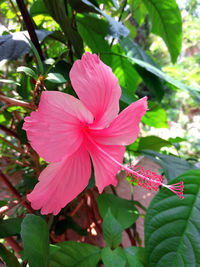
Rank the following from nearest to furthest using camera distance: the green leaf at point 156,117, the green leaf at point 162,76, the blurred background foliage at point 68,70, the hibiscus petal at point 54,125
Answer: the hibiscus petal at point 54,125 < the blurred background foliage at point 68,70 < the green leaf at point 162,76 < the green leaf at point 156,117

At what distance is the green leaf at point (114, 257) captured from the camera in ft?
1.22

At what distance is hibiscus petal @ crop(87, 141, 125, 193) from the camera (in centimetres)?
35

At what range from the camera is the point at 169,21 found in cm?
72

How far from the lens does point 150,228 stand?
406 millimetres

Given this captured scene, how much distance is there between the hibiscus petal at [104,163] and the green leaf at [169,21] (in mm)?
512

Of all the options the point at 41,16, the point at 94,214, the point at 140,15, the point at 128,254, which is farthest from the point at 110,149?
the point at 140,15

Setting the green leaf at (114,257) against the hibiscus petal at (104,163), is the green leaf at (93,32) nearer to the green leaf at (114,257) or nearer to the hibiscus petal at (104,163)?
the hibiscus petal at (104,163)

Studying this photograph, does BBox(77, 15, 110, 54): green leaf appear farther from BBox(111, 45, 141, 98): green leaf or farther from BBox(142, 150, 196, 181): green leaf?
BBox(142, 150, 196, 181): green leaf

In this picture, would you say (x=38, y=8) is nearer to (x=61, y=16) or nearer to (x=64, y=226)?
(x=61, y=16)

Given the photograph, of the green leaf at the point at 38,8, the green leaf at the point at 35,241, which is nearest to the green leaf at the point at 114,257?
the green leaf at the point at 35,241

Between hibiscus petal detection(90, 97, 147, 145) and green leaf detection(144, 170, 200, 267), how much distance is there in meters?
0.17

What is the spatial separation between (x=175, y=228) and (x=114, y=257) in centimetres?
12

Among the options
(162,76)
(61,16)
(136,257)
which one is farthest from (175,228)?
(61,16)

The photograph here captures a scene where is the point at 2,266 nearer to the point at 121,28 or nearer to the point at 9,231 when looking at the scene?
the point at 9,231
